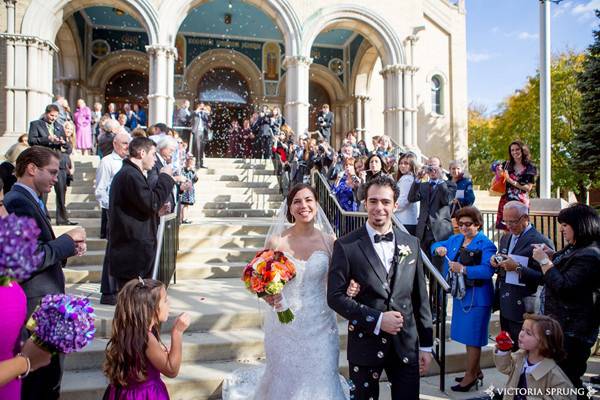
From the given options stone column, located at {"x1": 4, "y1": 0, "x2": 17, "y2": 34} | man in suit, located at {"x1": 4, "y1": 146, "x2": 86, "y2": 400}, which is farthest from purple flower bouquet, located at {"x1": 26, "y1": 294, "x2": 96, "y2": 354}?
stone column, located at {"x1": 4, "y1": 0, "x2": 17, "y2": 34}

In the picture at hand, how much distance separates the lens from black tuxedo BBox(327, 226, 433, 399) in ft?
9.30

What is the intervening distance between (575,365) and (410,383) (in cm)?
164

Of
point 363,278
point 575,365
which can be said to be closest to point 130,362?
point 363,278

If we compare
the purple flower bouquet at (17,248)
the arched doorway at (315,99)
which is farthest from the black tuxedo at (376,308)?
the arched doorway at (315,99)

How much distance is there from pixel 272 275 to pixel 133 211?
2.37m

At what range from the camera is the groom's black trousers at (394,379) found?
2.84m

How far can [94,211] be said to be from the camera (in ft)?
29.1

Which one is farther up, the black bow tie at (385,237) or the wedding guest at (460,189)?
the wedding guest at (460,189)

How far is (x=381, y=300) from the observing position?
2842mm

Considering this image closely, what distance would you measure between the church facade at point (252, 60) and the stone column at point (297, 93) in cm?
4

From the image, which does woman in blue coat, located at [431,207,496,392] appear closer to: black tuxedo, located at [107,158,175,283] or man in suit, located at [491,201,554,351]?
man in suit, located at [491,201,554,351]

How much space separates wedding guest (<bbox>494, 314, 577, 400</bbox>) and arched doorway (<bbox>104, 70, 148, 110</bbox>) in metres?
20.3

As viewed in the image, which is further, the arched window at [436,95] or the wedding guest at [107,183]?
the arched window at [436,95]

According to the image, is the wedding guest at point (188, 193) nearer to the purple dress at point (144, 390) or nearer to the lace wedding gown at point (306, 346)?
the lace wedding gown at point (306, 346)
